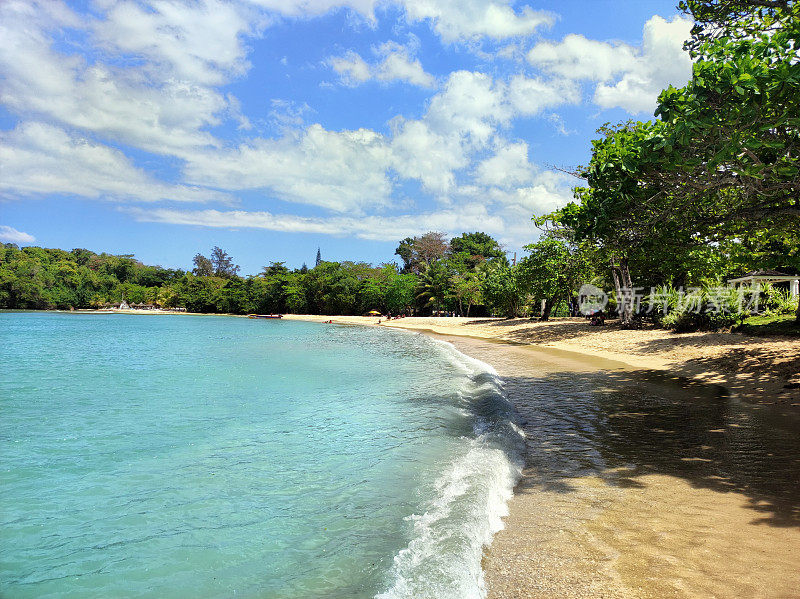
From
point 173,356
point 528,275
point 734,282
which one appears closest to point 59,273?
point 173,356

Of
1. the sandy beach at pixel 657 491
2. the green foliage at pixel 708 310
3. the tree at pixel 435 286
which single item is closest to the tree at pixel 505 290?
the tree at pixel 435 286

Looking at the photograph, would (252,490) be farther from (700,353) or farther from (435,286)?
(435,286)

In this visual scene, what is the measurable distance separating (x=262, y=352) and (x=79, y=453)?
52.9 ft

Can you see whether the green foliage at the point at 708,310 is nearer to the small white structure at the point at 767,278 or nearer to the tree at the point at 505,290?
the small white structure at the point at 767,278

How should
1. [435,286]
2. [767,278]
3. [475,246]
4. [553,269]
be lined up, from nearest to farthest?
[767,278] → [553,269] → [435,286] → [475,246]

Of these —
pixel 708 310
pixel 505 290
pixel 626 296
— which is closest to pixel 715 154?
pixel 708 310

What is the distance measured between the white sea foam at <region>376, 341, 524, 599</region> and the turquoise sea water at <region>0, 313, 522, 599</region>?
0.06 feet

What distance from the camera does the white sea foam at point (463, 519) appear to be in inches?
140

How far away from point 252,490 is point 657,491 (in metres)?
4.85

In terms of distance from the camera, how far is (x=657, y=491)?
5.03m

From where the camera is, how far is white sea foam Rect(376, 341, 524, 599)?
355cm

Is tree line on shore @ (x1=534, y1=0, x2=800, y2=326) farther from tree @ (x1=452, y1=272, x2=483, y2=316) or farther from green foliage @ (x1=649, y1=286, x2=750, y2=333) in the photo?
tree @ (x1=452, y1=272, x2=483, y2=316)

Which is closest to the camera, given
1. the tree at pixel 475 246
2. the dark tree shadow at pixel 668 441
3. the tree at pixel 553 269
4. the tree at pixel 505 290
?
the dark tree shadow at pixel 668 441

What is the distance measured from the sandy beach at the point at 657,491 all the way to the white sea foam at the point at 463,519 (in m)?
0.16
